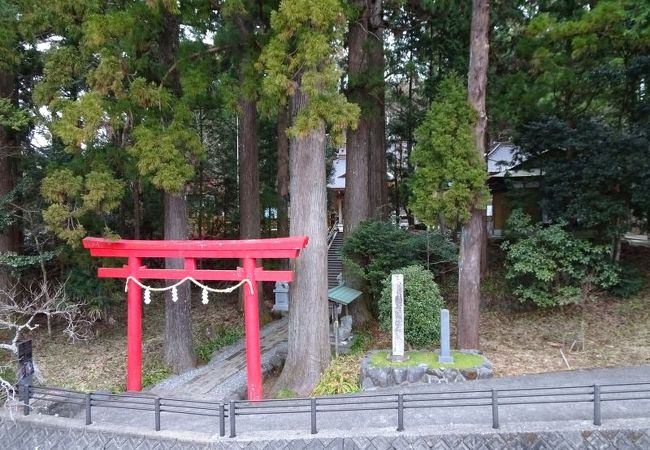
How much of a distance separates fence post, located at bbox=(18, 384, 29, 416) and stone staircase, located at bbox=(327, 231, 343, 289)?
868 cm

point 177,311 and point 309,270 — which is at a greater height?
point 309,270

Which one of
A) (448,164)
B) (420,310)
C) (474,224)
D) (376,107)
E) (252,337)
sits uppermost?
(376,107)

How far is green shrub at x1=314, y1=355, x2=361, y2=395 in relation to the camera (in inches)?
301

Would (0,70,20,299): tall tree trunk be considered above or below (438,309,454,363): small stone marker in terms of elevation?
above

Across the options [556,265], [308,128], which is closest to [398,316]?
[308,128]

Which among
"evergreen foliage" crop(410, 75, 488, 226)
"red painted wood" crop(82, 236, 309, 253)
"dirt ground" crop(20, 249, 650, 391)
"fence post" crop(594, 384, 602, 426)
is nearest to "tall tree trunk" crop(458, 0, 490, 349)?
"evergreen foliage" crop(410, 75, 488, 226)

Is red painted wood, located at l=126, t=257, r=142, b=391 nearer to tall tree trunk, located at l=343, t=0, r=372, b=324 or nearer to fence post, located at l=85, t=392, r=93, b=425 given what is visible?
fence post, located at l=85, t=392, r=93, b=425

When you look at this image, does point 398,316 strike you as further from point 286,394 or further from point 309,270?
point 286,394

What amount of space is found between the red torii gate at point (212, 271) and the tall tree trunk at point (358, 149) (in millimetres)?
3756

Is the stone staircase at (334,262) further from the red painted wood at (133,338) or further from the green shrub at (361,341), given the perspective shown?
the red painted wood at (133,338)

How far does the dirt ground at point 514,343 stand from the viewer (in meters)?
8.62

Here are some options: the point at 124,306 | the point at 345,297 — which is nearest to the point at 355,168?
the point at 345,297

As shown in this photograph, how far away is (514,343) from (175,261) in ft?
24.5

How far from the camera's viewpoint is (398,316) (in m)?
7.81
